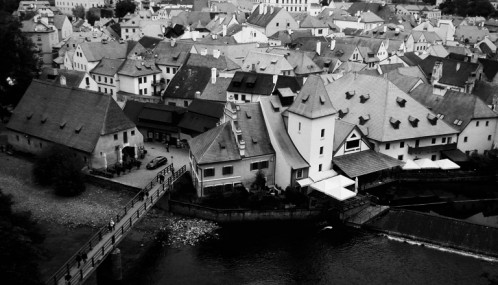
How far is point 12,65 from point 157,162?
2872 cm

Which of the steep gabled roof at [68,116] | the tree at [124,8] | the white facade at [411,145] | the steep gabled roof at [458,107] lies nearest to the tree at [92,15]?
the tree at [124,8]

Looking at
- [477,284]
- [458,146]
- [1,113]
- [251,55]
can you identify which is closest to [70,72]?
[1,113]

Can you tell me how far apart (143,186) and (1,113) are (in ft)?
102

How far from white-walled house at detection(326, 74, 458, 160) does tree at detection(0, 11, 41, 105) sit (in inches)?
1575

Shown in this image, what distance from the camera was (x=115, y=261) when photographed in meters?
39.0

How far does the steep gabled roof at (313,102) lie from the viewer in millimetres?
51156

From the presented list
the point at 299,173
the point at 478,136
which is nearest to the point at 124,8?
the point at 478,136

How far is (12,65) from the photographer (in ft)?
236

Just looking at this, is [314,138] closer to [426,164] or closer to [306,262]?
[306,262]

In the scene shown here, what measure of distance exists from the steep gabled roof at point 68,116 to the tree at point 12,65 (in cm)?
1010

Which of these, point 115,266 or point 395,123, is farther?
point 395,123

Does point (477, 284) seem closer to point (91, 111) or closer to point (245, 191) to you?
point (245, 191)

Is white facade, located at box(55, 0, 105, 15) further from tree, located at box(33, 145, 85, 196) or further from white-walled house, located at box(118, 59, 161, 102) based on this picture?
tree, located at box(33, 145, 85, 196)

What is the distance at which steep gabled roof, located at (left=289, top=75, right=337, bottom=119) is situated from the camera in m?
51.2
